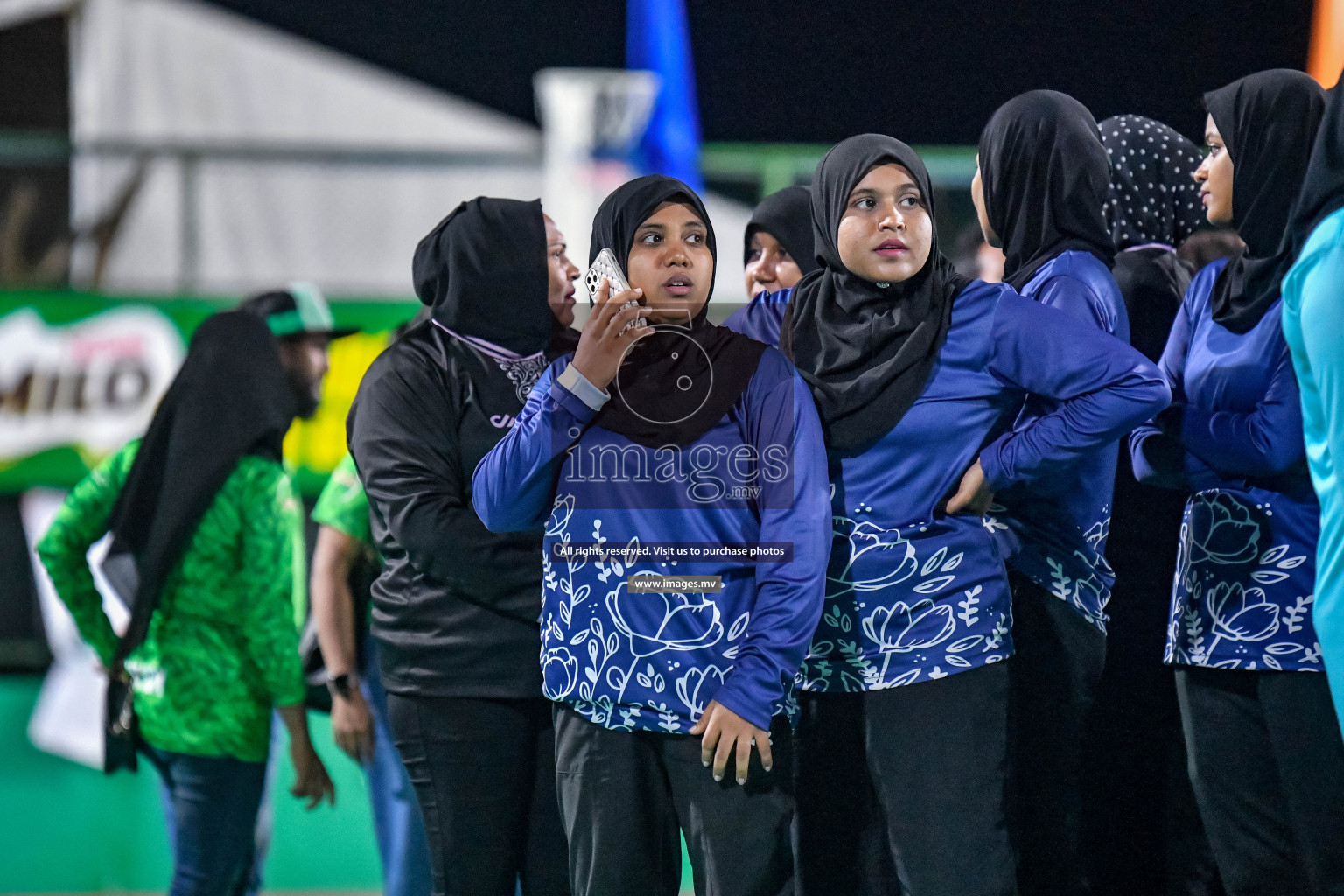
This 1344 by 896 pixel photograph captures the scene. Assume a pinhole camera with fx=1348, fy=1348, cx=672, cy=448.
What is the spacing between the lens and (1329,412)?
5.41ft

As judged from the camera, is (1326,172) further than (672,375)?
No

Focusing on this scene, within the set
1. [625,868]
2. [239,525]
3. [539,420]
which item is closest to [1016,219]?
[539,420]

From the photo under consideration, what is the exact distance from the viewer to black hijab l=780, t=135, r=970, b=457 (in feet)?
6.72

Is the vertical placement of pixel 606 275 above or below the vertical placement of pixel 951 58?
below

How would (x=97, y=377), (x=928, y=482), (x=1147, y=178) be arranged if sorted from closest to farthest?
(x=928, y=482), (x=1147, y=178), (x=97, y=377)

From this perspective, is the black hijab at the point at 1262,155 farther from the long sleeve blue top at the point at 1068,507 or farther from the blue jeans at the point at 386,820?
the blue jeans at the point at 386,820

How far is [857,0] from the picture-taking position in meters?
3.38

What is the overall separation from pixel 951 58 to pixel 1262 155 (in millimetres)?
1074

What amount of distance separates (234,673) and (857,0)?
2183 millimetres

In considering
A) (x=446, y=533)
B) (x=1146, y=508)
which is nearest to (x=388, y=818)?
(x=446, y=533)

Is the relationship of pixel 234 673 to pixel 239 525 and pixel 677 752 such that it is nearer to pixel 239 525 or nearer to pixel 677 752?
pixel 239 525

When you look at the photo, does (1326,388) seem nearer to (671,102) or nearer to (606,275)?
(606,275)

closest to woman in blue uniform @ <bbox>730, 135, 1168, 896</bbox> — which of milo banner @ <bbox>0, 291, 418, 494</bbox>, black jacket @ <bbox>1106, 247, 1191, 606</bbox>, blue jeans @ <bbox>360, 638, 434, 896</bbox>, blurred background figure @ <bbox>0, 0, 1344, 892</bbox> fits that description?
black jacket @ <bbox>1106, 247, 1191, 606</bbox>

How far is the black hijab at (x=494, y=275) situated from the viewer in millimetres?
2377
